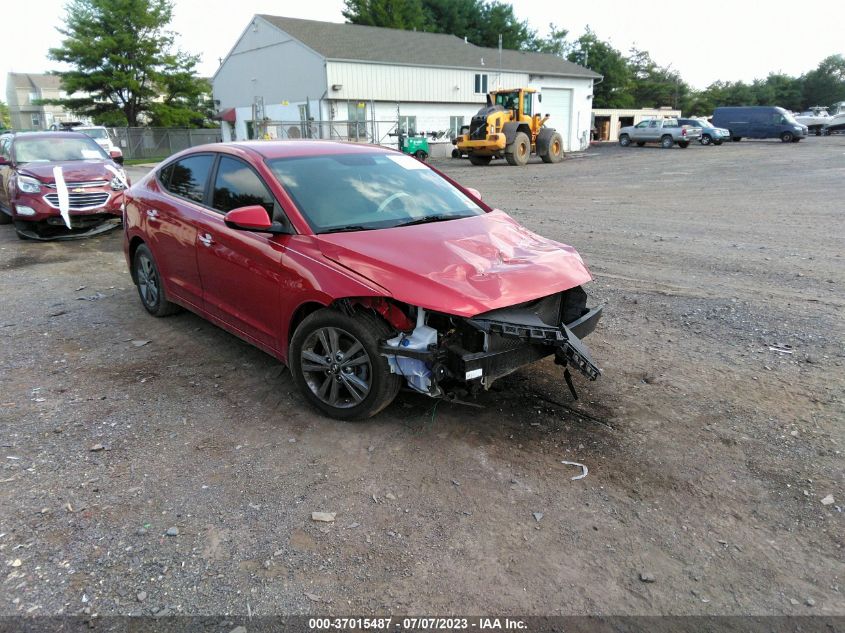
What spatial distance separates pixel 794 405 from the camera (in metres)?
4.05

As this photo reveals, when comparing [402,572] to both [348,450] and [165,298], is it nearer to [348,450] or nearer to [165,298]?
[348,450]

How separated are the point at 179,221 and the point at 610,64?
233 feet

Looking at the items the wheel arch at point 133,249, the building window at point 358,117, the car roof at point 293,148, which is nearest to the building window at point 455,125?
the building window at point 358,117

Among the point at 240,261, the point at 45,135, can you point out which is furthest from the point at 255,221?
the point at 45,135

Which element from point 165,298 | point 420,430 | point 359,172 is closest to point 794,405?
point 420,430

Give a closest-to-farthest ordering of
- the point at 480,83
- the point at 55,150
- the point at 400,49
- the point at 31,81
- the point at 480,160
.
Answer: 1. the point at 55,150
2. the point at 480,160
3. the point at 400,49
4. the point at 480,83
5. the point at 31,81

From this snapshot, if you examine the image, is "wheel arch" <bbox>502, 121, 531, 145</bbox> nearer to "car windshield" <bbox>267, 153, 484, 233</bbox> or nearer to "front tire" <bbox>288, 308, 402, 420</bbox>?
"car windshield" <bbox>267, 153, 484, 233</bbox>

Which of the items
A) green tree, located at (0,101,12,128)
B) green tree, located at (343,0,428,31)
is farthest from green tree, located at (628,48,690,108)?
green tree, located at (0,101,12,128)

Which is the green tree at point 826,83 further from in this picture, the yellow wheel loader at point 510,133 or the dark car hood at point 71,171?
the dark car hood at point 71,171

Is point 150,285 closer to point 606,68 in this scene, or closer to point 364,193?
point 364,193

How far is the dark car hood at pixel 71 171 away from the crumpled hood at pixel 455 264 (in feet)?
26.0

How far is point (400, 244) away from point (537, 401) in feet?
4.70

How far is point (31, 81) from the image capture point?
88125 mm

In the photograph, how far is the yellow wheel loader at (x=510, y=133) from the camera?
1016 inches
